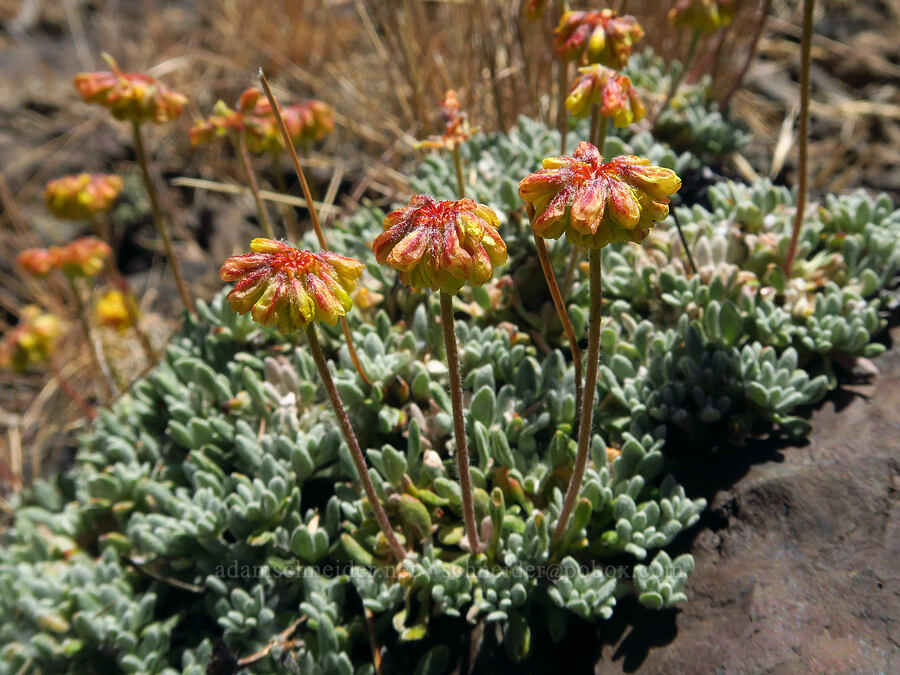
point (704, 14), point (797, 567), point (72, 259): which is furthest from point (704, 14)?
point (72, 259)

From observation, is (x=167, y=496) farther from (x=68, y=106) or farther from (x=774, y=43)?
(x=774, y=43)

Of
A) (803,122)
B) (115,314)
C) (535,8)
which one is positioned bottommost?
(115,314)

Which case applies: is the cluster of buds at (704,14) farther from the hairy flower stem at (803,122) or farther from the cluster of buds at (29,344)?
the cluster of buds at (29,344)

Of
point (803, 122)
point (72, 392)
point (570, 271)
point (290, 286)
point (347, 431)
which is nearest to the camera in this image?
point (290, 286)

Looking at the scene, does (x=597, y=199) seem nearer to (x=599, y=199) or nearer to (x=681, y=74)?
(x=599, y=199)

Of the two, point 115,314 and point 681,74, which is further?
point 115,314

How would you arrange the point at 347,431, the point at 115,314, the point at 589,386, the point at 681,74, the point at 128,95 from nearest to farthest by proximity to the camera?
the point at 589,386 → the point at 347,431 → the point at 128,95 → the point at 681,74 → the point at 115,314

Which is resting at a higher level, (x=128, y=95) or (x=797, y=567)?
(x=128, y=95)
